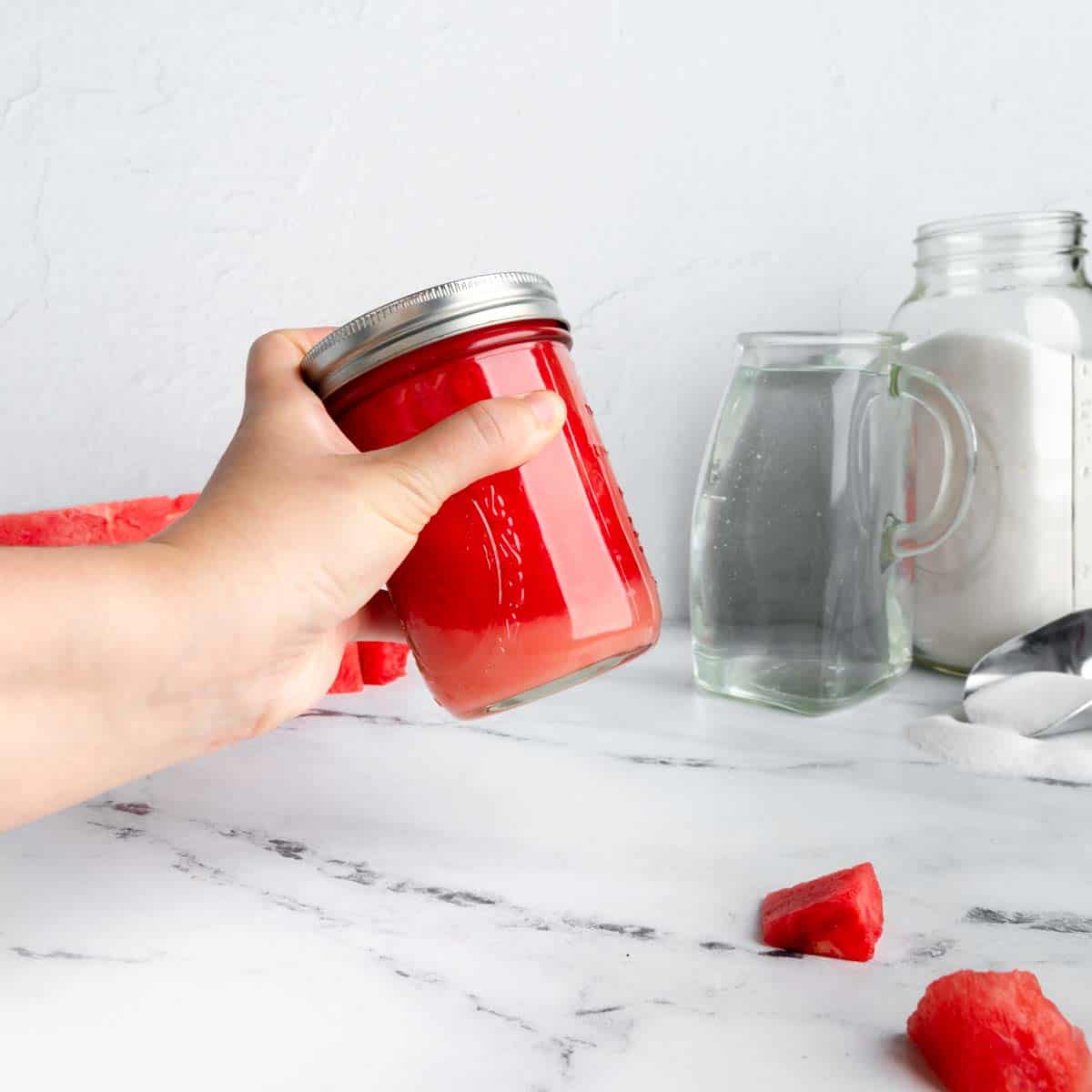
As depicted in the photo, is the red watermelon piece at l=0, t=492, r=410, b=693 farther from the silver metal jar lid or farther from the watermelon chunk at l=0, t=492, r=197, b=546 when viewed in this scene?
the silver metal jar lid

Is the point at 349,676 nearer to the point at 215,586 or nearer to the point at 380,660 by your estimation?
the point at 380,660

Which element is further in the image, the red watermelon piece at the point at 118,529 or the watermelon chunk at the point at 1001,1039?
the red watermelon piece at the point at 118,529

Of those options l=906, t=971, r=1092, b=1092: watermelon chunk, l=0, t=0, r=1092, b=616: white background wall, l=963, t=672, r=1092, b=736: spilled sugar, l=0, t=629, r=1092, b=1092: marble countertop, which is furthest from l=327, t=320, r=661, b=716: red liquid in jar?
l=0, t=0, r=1092, b=616: white background wall

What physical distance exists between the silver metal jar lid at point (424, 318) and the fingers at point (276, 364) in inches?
0.9

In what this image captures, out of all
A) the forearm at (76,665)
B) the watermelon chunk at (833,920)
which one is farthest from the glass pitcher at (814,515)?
the forearm at (76,665)

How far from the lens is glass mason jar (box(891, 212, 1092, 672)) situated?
3.00ft

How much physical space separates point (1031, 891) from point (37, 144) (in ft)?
3.09

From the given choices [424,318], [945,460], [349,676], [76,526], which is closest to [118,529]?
[76,526]

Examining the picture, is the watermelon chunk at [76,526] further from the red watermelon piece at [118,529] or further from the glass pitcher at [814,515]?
the glass pitcher at [814,515]

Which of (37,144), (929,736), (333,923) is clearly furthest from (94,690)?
(37,144)

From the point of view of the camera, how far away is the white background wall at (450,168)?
3.36ft

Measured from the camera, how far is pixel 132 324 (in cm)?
105

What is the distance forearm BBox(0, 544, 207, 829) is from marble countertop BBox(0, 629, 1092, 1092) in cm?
9

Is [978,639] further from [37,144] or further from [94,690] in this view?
[37,144]
